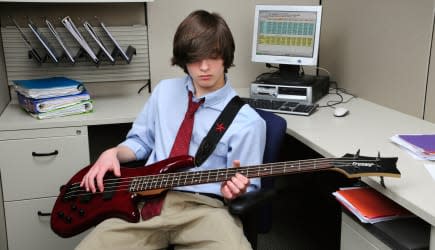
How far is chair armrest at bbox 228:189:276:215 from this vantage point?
57.4 inches

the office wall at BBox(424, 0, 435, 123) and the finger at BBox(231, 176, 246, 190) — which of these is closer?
the finger at BBox(231, 176, 246, 190)

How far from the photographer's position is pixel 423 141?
63.7 inches

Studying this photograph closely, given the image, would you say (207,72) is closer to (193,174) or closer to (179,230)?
(193,174)

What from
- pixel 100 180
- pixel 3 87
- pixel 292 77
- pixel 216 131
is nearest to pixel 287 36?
pixel 292 77

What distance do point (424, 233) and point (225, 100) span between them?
0.77 m

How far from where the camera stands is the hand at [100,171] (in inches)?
61.1

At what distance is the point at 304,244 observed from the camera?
2504 mm

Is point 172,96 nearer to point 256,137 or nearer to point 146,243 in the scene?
Result: point 256,137

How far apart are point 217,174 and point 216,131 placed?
0.65 feet

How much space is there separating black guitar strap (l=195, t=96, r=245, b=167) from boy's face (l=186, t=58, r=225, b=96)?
94 mm

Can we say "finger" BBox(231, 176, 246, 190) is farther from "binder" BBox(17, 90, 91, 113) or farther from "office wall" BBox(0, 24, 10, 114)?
"office wall" BBox(0, 24, 10, 114)

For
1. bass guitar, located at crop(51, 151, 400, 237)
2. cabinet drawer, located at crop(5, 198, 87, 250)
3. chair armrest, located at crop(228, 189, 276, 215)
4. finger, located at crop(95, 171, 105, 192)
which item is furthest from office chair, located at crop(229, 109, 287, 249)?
cabinet drawer, located at crop(5, 198, 87, 250)

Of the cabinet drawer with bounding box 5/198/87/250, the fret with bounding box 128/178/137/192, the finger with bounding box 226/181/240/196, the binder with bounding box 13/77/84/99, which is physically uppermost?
the binder with bounding box 13/77/84/99

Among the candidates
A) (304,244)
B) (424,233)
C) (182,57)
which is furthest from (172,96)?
(304,244)
